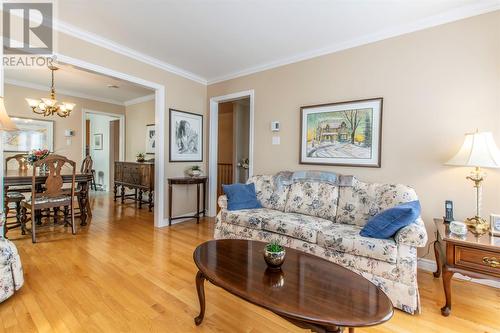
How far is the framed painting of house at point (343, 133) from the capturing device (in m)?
2.81

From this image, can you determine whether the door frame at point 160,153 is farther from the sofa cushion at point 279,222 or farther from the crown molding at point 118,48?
the sofa cushion at point 279,222

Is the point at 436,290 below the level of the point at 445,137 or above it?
below

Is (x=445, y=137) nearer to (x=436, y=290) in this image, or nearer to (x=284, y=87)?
(x=436, y=290)

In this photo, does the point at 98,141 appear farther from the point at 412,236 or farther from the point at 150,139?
the point at 412,236

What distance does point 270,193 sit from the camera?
324cm

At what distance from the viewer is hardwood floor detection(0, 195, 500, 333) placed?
1.61 m

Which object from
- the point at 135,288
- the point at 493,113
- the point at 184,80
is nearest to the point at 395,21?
the point at 493,113

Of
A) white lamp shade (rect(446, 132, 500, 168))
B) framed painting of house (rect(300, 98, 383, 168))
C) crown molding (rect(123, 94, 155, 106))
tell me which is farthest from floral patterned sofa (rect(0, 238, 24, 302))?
crown molding (rect(123, 94, 155, 106))

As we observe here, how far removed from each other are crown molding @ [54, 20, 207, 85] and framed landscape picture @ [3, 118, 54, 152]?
317cm

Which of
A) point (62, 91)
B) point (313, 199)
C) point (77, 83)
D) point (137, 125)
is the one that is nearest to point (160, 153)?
point (313, 199)

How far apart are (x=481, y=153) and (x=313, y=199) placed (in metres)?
1.55

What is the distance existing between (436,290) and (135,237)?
3.44 meters

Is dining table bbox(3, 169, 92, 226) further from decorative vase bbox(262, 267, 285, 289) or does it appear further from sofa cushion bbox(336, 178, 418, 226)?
sofa cushion bbox(336, 178, 418, 226)

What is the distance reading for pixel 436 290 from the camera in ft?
6.97
